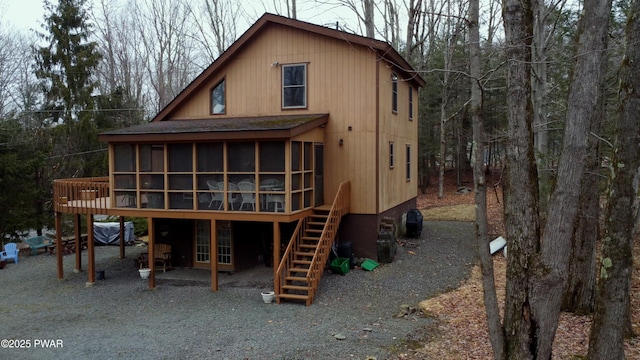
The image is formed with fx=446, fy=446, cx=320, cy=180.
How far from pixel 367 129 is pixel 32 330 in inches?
382

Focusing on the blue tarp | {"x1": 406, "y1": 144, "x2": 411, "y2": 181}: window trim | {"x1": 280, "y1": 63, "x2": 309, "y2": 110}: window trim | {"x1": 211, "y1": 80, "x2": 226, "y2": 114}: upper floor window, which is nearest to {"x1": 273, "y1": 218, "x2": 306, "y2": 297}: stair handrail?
{"x1": 280, "y1": 63, "x2": 309, "y2": 110}: window trim

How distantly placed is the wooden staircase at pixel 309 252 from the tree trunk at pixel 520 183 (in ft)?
19.3

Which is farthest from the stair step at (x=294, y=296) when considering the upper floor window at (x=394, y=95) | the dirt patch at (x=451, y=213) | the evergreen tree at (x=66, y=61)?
the evergreen tree at (x=66, y=61)

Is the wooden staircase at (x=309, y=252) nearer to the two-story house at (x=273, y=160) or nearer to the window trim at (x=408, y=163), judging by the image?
the two-story house at (x=273, y=160)

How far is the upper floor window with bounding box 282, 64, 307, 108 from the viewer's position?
1407 cm

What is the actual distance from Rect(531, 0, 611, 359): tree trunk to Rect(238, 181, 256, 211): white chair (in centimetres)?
778

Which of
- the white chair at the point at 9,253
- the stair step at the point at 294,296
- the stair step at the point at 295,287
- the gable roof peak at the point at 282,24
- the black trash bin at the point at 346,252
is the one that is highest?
the gable roof peak at the point at 282,24

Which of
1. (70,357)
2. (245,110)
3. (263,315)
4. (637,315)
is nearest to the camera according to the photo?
(70,357)

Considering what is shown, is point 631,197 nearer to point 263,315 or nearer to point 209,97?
point 263,315

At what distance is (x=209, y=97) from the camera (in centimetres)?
1514

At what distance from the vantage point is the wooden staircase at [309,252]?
10.6 meters

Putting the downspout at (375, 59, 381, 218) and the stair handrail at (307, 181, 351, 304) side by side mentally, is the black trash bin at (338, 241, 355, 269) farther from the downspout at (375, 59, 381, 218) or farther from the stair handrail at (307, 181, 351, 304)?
the downspout at (375, 59, 381, 218)

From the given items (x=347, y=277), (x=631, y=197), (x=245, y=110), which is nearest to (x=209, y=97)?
(x=245, y=110)

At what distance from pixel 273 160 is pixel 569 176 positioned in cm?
780
